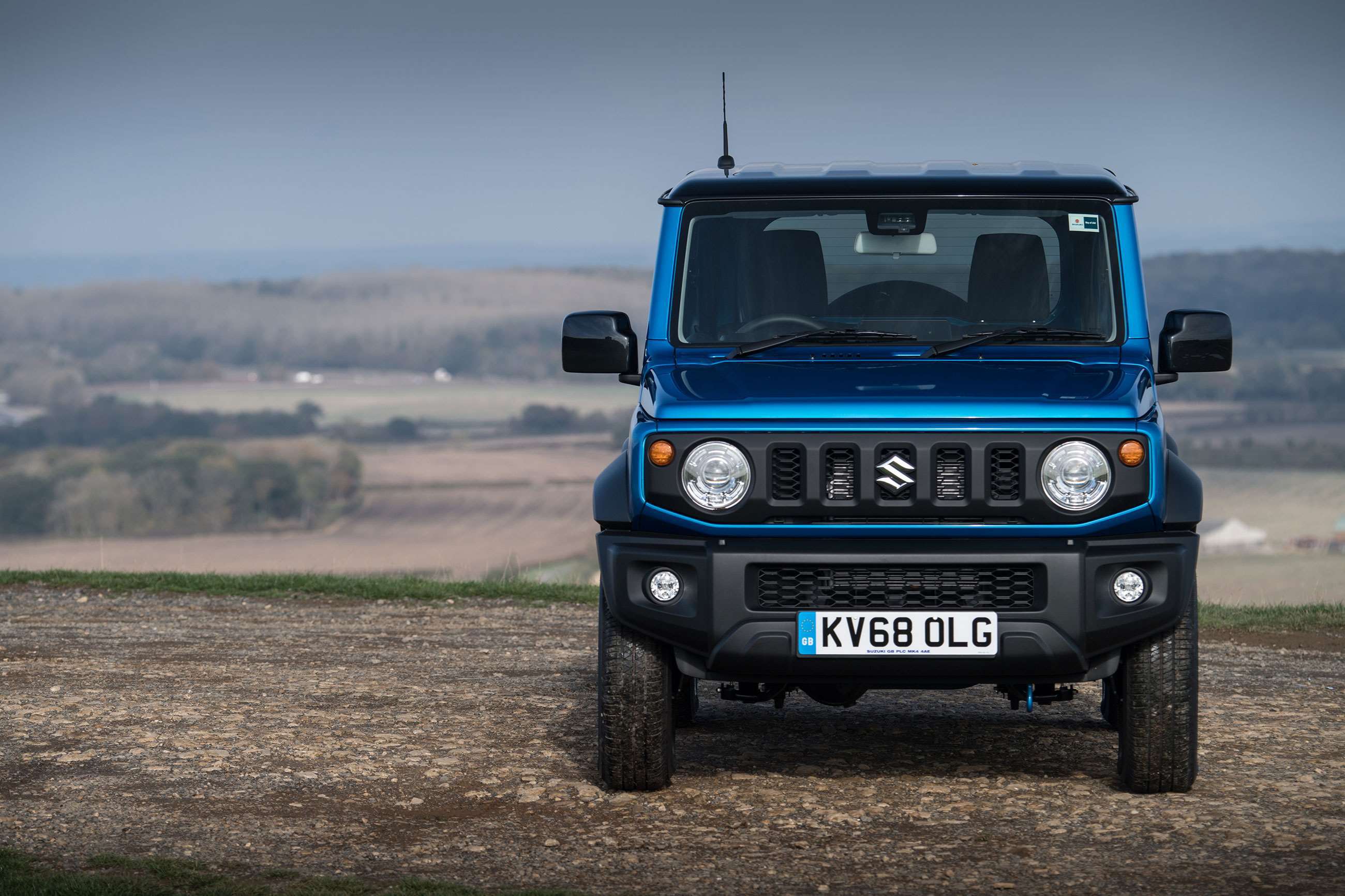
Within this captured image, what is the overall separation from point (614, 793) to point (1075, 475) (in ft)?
7.33

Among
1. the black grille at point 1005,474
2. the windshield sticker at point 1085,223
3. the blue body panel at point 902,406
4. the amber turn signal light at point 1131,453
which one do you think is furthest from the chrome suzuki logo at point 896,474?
the windshield sticker at point 1085,223

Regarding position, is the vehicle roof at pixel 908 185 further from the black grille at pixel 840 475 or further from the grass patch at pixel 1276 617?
the grass patch at pixel 1276 617

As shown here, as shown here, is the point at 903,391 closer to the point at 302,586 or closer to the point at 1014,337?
the point at 1014,337

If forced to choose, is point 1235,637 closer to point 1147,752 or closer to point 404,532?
point 1147,752

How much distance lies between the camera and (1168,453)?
6105 mm

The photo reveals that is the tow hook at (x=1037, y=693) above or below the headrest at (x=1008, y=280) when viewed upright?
below

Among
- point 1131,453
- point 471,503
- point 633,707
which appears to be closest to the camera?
point 1131,453

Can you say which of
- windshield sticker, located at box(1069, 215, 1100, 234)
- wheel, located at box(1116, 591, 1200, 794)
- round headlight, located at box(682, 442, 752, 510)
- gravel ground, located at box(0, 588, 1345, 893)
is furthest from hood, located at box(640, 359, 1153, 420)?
gravel ground, located at box(0, 588, 1345, 893)

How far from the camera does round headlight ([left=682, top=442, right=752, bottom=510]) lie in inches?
228

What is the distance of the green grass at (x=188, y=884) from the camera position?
16.8 feet

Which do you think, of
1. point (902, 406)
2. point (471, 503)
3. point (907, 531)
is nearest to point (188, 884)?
point (907, 531)

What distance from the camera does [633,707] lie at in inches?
244

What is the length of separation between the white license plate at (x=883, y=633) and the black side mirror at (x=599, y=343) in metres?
1.45

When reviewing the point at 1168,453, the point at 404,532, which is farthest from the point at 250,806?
the point at 404,532
